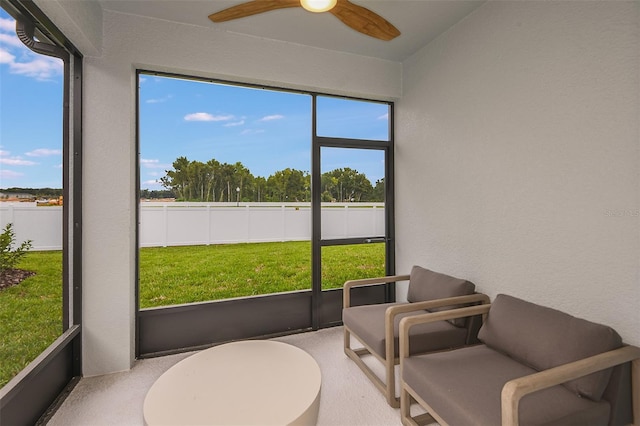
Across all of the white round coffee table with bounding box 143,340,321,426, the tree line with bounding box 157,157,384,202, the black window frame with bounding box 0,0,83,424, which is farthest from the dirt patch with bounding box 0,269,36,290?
the tree line with bounding box 157,157,384,202

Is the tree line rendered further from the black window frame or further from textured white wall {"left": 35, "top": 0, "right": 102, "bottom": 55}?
textured white wall {"left": 35, "top": 0, "right": 102, "bottom": 55}

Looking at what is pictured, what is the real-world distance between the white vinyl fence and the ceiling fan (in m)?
1.74

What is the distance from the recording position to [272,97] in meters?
3.20

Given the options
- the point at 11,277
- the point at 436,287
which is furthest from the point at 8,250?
the point at 436,287

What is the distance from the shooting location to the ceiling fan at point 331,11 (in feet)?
5.21

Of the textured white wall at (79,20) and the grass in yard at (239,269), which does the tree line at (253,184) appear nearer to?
the grass in yard at (239,269)

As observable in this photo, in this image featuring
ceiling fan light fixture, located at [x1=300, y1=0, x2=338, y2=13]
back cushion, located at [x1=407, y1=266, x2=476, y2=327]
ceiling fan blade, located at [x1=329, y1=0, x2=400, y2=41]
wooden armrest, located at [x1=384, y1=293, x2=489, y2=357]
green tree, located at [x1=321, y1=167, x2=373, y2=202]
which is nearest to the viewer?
ceiling fan light fixture, located at [x1=300, y1=0, x2=338, y2=13]

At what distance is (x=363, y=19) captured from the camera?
1.77 meters


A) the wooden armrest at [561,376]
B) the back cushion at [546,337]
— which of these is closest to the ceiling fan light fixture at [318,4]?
the wooden armrest at [561,376]

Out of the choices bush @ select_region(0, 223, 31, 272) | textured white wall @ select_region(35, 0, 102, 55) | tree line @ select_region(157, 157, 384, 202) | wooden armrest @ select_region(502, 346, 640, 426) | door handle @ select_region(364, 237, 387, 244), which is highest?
textured white wall @ select_region(35, 0, 102, 55)

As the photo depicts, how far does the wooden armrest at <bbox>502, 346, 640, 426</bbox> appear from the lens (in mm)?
1187

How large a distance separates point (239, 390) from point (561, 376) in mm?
1490

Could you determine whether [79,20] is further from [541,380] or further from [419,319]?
[541,380]

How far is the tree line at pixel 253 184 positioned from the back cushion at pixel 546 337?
1.86m
